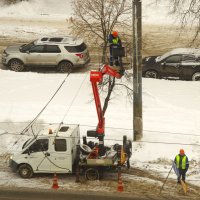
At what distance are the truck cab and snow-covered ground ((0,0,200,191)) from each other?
1.53 ft

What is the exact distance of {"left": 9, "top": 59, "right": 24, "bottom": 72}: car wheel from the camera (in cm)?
2623

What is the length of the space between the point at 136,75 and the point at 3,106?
21.4 feet

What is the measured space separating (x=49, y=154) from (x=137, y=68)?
175 inches

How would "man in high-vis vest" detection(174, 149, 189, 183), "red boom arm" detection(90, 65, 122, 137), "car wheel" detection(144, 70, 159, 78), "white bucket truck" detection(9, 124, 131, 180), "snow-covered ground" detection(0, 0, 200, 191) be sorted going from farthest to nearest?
"car wheel" detection(144, 70, 159, 78) → "snow-covered ground" detection(0, 0, 200, 191) → "white bucket truck" detection(9, 124, 131, 180) → "man in high-vis vest" detection(174, 149, 189, 183) → "red boom arm" detection(90, 65, 122, 137)

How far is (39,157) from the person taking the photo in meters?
17.4

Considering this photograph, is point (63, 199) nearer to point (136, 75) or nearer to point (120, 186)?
point (120, 186)

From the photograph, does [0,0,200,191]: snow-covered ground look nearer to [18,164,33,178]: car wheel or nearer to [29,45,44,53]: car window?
[18,164,33,178]: car wheel

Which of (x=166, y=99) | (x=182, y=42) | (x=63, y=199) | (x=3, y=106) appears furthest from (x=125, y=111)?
(x=182, y=42)

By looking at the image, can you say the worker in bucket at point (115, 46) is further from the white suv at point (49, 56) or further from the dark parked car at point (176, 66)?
the white suv at point (49, 56)

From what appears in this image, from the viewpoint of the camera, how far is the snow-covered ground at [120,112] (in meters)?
19.0

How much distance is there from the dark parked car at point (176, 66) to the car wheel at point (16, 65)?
6164mm

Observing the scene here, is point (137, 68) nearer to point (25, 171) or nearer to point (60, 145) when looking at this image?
point (60, 145)

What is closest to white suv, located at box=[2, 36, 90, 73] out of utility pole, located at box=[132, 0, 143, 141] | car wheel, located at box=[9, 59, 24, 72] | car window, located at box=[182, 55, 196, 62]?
car wheel, located at box=[9, 59, 24, 72]

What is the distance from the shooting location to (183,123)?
68.0 ft
